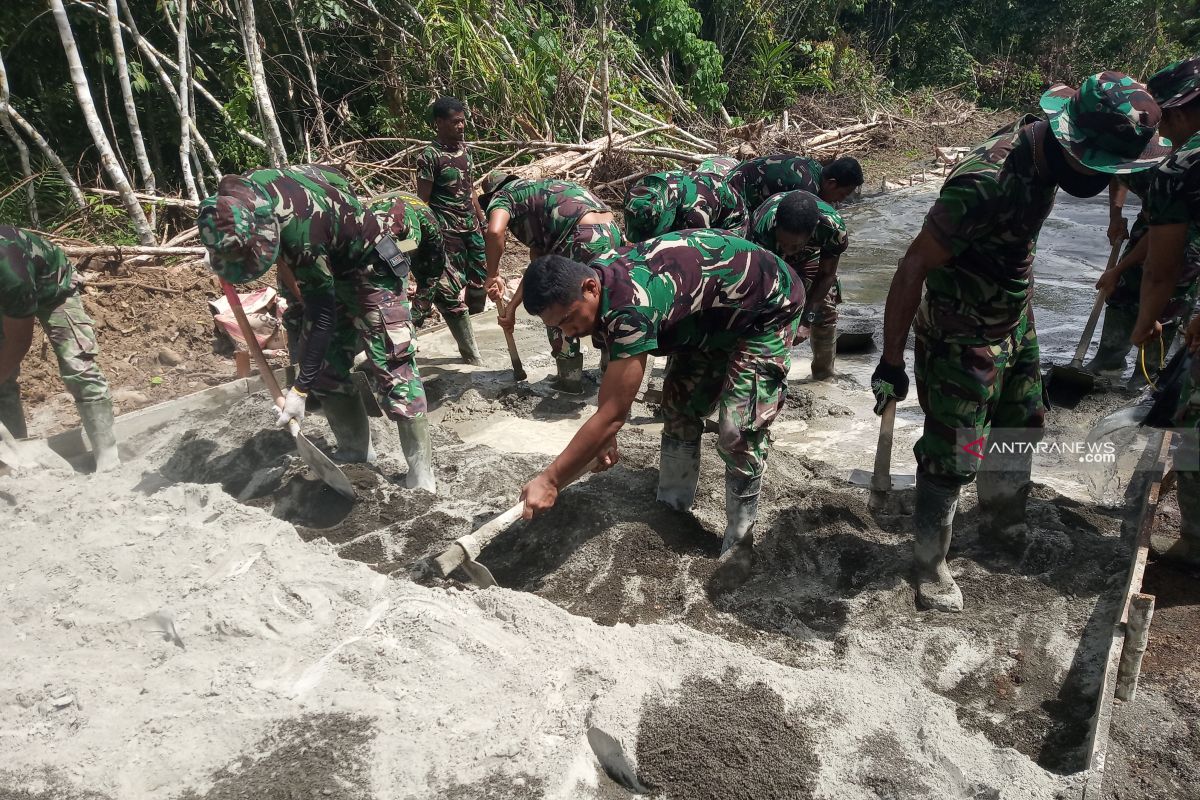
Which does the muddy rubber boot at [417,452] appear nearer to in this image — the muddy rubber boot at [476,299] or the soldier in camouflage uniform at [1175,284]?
the muddy rubber boot at [476,299]

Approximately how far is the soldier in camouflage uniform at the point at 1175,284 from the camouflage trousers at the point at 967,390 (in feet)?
1.41

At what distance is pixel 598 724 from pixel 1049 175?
Answer: 2012mm

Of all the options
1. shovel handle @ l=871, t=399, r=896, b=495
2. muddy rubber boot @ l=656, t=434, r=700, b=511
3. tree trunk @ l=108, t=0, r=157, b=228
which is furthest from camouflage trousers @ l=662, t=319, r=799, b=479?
tree trunk @ l=108, t=0, r=157, b=228

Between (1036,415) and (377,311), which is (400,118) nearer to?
(377,311)

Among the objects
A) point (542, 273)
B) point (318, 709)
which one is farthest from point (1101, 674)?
point (318, 709)

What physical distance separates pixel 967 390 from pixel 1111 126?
839 millimetres

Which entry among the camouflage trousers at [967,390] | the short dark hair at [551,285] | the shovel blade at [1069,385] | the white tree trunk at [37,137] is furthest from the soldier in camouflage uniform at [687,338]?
the white tree trunk at [37,137]

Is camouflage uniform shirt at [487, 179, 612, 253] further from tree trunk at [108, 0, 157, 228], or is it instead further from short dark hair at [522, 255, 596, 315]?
tree trunk at [108, 0, 157, 228]

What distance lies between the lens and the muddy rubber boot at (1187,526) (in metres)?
2.74

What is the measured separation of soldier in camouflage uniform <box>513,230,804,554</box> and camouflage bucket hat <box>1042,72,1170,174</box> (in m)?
0.98

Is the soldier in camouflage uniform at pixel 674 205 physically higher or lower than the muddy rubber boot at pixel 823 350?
higher

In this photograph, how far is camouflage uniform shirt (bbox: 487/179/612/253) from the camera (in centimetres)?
436

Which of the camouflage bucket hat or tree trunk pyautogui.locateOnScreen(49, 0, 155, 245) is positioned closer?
the camouflage bucket hat

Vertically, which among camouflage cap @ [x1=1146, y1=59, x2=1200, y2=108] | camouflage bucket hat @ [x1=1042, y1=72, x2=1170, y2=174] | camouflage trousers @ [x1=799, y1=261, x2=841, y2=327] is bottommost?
camouflage trousers @ [x1=799, y1=261, x2=841, y2=327]
